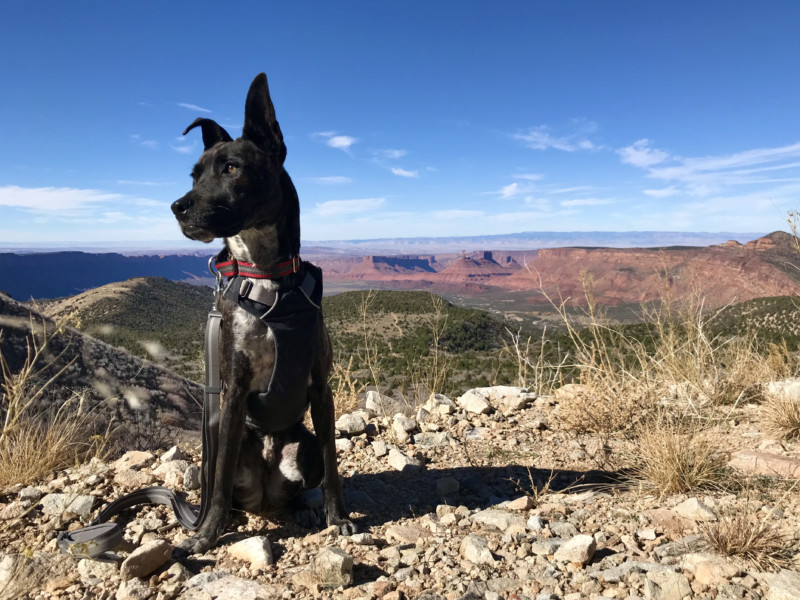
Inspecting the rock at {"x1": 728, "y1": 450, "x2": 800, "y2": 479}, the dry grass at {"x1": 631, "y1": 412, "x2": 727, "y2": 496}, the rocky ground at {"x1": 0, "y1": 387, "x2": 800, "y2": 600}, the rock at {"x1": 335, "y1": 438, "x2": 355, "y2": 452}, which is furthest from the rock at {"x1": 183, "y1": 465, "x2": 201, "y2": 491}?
the rock at {"x1": 728, "y1": 450, "x2": 800, "y2": 479}

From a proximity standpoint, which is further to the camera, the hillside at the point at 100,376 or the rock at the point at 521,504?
the hillside at the point at 100,376

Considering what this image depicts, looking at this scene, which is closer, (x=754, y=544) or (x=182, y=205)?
(x=754, y=544)

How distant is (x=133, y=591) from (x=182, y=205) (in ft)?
5.97

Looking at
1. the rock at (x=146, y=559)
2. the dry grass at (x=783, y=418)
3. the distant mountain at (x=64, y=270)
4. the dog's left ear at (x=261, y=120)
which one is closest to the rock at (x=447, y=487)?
the rock at (x=146, y=559)

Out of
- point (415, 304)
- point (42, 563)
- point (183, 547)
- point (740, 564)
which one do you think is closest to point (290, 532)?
point (183, 547)

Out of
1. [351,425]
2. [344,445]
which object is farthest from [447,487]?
[351,425]

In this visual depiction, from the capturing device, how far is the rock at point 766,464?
3.32 metres

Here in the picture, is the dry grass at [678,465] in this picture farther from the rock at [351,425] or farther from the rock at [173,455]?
the rock at [173,455]

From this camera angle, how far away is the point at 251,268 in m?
2.82

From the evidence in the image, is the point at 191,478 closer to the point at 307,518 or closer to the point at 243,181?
the point at 307,518

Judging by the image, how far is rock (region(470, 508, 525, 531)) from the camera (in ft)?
9.68

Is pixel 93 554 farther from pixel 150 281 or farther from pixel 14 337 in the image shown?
pixel 150 281

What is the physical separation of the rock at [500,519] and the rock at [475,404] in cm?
214

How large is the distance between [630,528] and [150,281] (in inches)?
2307
